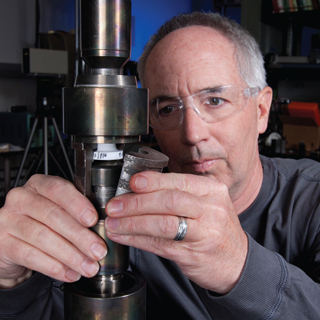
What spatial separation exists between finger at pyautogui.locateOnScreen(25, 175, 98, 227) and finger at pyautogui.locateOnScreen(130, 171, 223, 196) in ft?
0.27

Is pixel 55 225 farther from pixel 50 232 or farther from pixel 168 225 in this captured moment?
pixel 168 225

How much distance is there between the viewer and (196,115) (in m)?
1.18

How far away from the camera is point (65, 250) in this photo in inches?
26.0

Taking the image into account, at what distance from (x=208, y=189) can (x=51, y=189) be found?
0.29 meters

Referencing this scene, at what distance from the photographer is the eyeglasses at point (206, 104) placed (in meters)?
1.19

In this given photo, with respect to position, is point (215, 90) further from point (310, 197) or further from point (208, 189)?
point (208, 189)

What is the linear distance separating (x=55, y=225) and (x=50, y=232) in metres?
0.02

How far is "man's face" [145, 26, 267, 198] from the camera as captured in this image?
3.85 feet

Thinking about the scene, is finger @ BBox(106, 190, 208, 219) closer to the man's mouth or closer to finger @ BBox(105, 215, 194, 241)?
finger @ BBox(105, 215, 194, 241)

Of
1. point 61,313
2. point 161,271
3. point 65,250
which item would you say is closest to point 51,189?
point 65,250

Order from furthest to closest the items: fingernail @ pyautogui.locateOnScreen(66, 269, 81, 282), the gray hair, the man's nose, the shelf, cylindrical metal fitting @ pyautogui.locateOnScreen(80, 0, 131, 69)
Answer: the shelf, the gray hair, the man's nose, fingernail @ pyautogui.locateOnScreen(66, 269, 81, 282), cylindrical metal fitting @ pyautogui.locateOnScreen(80, 0, 131, 69)

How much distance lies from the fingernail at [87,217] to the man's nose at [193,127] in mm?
610

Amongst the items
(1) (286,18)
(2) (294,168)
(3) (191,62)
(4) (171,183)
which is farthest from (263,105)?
(1) (286,18)

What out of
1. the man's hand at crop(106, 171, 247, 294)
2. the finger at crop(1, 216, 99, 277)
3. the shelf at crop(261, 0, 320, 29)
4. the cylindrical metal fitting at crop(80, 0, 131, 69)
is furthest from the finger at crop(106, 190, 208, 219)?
the shelf at crop(261, 0, 320, 29)
